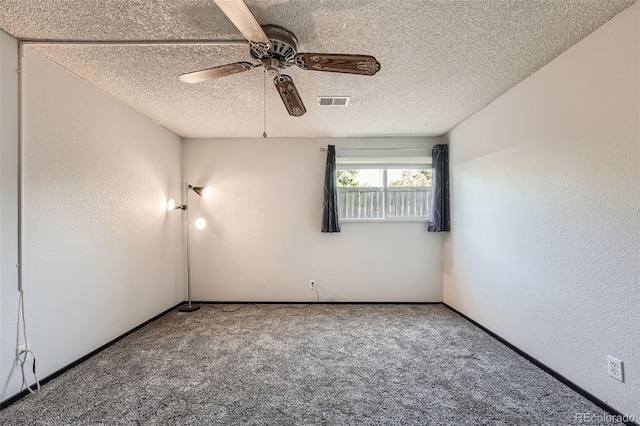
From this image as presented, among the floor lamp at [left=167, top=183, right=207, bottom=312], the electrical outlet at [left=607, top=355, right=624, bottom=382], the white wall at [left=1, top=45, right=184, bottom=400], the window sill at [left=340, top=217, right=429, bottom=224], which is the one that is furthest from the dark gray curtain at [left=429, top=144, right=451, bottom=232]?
the white wall at [left=1, top=45, right=184, bottom=400]

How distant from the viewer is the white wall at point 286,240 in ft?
12.3

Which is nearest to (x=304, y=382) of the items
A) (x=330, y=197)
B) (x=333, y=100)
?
(x=330, y=197)

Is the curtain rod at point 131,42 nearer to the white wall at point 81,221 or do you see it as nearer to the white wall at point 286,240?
the white wall at point 81,221

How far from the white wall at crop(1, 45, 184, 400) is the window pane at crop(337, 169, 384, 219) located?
240cm

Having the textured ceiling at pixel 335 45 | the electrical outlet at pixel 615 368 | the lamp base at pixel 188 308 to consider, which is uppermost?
the textured ceiling at pixel 335 45

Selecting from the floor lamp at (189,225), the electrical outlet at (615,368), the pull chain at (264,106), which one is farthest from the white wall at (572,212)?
the floor lamp at (189,225)

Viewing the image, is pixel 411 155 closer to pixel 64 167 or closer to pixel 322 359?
pixel 322 359

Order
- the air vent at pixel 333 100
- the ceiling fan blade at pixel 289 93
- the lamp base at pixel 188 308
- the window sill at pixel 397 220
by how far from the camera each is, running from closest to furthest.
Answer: the ceiling fan blade at pixel 289 93
the air vent at pixel 333 100
the lamp base at pixel 188 308
the window sill at pixel 397 220

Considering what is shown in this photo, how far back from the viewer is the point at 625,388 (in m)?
1.53

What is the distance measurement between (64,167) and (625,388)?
4.02 metres

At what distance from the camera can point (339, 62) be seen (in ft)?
4.85

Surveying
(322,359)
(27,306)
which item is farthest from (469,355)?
(27,306)

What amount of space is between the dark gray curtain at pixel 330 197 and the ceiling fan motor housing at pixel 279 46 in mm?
2089

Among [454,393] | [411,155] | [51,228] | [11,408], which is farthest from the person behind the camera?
[411,155]
